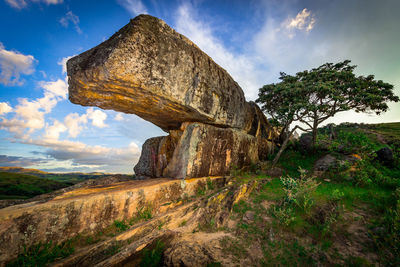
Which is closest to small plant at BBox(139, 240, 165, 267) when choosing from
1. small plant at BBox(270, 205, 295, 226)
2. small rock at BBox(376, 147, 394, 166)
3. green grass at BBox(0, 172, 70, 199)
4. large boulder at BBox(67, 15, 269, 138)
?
small plant at BBox(270, 205, 295, 226)

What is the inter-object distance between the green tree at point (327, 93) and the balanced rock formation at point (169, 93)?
4.88m

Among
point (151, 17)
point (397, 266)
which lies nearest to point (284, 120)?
point (397, 266)

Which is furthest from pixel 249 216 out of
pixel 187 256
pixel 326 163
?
pixel 326 163

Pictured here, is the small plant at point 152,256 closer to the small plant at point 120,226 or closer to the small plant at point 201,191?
the small plant at point 120,226

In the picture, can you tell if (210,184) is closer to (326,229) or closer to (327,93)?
(326,229)

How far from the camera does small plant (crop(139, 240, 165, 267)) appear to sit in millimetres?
4768

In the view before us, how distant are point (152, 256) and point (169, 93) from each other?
7.19 m

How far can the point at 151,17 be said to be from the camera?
7902mm

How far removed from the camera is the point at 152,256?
4992 millimetres

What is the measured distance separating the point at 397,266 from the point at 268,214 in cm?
415

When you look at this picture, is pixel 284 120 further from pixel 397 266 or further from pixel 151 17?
pixel 151 17

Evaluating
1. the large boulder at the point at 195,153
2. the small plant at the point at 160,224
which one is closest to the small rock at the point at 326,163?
the large boulder at the point at 195,153

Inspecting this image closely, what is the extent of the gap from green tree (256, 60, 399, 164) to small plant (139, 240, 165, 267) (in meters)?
15.5

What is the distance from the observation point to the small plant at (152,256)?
188 inches
